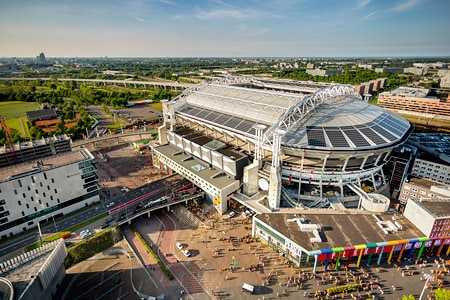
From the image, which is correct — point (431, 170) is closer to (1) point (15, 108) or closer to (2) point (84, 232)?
(2) point (84, 232)

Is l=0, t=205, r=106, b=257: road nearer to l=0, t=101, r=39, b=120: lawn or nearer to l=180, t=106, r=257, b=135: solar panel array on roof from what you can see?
l=180, t=106, r=257, b=135: solar panel array on roof

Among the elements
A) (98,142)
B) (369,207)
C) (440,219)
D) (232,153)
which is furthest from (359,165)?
(98,142)

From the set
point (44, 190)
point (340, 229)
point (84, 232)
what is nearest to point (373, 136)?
point (340, 229)

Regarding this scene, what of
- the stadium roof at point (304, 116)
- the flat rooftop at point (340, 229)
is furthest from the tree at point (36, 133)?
the flat rooftop at point (340, 229)

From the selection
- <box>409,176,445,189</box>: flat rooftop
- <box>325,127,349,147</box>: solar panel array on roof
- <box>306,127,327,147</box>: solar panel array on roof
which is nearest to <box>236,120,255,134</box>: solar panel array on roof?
<box>306,127,327,147</box>: solar panel array on roof

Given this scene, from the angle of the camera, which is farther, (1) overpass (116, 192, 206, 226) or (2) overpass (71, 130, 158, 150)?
(2) overpass (71, 130, 158, 150)

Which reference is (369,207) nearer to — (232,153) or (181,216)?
(232,153)

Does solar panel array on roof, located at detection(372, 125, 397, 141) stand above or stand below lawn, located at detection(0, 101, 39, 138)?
above
